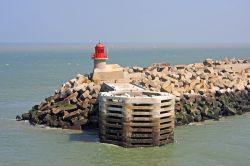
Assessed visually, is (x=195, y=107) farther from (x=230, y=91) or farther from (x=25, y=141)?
(x=25, y=141)

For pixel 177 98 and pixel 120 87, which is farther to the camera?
pixel 177 98

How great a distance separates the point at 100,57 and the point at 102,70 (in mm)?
681

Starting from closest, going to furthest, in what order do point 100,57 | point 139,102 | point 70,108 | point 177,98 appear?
1. point 139,102
2. point 70,108
3. point 177,98
4. point 100,57

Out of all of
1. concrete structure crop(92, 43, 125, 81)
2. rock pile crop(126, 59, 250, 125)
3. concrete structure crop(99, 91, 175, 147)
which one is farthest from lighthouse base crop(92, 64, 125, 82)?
concrete structure crop(99, 91, 175, 147)

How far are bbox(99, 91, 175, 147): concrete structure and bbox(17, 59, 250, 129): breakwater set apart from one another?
3.16 meters

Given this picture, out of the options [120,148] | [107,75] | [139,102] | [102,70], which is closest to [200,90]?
[107,75]

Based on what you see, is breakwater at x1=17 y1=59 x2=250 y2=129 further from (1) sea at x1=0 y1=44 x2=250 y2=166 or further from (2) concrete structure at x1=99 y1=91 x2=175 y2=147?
(2) concrete structure at x1=99 y1=91 x2=175 y2=147

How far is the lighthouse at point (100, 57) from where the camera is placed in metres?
27.6

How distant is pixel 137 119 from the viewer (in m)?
20.3

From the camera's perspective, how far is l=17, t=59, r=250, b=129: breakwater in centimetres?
2448

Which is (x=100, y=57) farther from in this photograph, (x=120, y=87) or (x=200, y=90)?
(x=200, y=90)

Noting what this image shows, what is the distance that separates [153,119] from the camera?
20.3m

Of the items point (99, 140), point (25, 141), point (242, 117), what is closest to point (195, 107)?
point (242, 117)

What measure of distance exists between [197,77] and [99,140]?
10.2 meters
